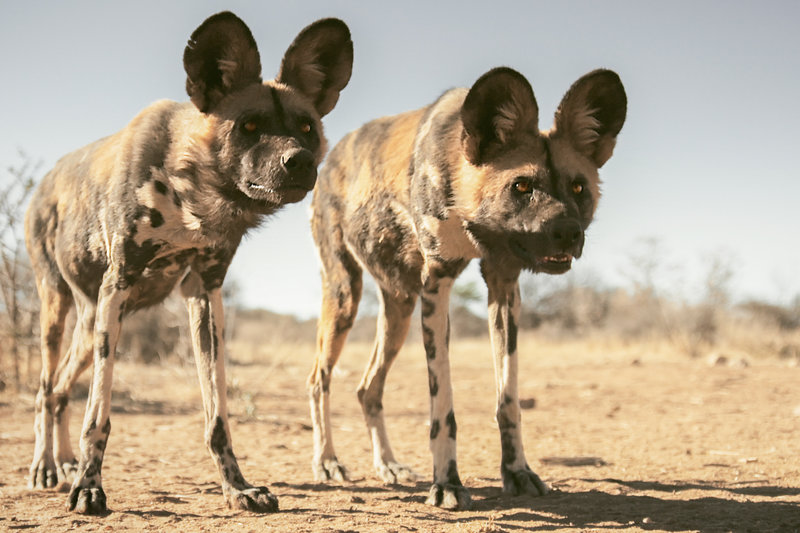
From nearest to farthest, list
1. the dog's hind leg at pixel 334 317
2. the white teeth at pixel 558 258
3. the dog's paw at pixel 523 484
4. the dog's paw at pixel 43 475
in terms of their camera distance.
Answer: the white teeth at pixel 558 258 → the dog's paw at pixel 523 484 → the dog's paw at pixel 43 475 → the dog's hind leg at pixel 334 317

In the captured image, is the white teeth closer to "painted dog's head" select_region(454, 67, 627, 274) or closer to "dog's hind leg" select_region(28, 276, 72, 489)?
"painted dog's head" select_region(454, 67, 627, 274)

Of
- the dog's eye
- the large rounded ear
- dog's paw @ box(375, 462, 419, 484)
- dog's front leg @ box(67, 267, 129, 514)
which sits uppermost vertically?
the large rounded ear

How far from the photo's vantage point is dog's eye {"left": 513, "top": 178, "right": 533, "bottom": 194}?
412cm

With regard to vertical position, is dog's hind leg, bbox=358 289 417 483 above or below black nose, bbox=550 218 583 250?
below

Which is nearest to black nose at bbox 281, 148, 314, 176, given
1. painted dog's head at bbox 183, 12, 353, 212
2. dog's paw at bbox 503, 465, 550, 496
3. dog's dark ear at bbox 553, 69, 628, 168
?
painted dog's head at bbox 183, 12, 353, 212

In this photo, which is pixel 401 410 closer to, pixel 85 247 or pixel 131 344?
pixel 85 247

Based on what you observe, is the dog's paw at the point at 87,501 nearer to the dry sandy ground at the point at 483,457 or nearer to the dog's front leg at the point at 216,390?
the dry sandy ground at the point at 483,457

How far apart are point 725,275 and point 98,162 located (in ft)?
77.7

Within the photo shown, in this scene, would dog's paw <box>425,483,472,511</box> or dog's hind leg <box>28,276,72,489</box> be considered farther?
dog's hind leg <box>28,276,72,489</box>

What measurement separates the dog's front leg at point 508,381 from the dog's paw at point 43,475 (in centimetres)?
292

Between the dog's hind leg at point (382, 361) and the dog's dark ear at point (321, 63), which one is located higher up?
the dog's dark ear at point (321, 63)

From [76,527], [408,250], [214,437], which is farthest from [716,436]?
[76,527]

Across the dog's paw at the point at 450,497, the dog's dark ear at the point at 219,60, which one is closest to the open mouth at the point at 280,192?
the dog's dark ear at the point at 219,60

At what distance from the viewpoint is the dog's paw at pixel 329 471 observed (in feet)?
17.1
